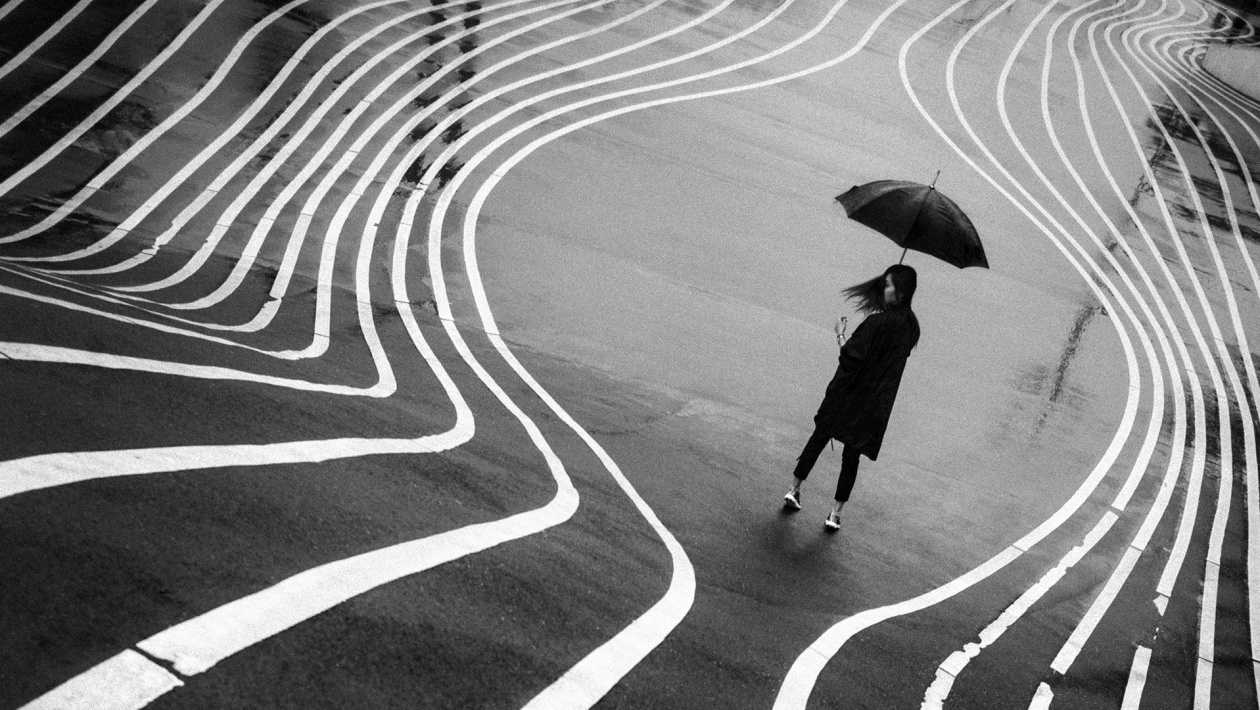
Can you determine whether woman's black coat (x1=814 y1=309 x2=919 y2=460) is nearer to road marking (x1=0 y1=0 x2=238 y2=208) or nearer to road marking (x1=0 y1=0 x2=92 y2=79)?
road marking (x1=0 y1=0 x2=238 y2=208)

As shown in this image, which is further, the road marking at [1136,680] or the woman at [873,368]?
the woman at [873,368]

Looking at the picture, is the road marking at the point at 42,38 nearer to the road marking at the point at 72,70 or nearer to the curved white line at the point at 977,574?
the road marking at the point at 72,70

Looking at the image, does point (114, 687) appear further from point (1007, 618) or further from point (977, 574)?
point (977, 574)

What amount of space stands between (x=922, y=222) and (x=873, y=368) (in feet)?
4.02

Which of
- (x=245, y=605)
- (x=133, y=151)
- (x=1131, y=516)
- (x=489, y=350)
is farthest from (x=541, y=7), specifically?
(x=245, y=605)

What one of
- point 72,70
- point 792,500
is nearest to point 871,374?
point 792,500

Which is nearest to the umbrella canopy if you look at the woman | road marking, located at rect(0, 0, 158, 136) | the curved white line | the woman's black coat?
the woman

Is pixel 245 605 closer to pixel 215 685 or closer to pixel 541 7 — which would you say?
pixel 215 685

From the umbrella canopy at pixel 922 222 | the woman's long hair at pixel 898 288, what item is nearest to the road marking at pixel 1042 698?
the woman's long hair at pixel 898 288

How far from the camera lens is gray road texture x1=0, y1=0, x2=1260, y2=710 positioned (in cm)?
504

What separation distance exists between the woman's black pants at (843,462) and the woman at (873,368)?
0.01m

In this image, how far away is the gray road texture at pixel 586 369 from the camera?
504cm

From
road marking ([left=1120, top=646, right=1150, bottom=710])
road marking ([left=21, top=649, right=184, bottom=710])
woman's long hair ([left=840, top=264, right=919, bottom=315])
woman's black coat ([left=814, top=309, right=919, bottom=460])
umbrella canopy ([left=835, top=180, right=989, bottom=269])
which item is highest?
umbrella canopy ([left=835, top=180, right=989, bottom=269])

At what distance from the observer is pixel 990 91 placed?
77.9ft
